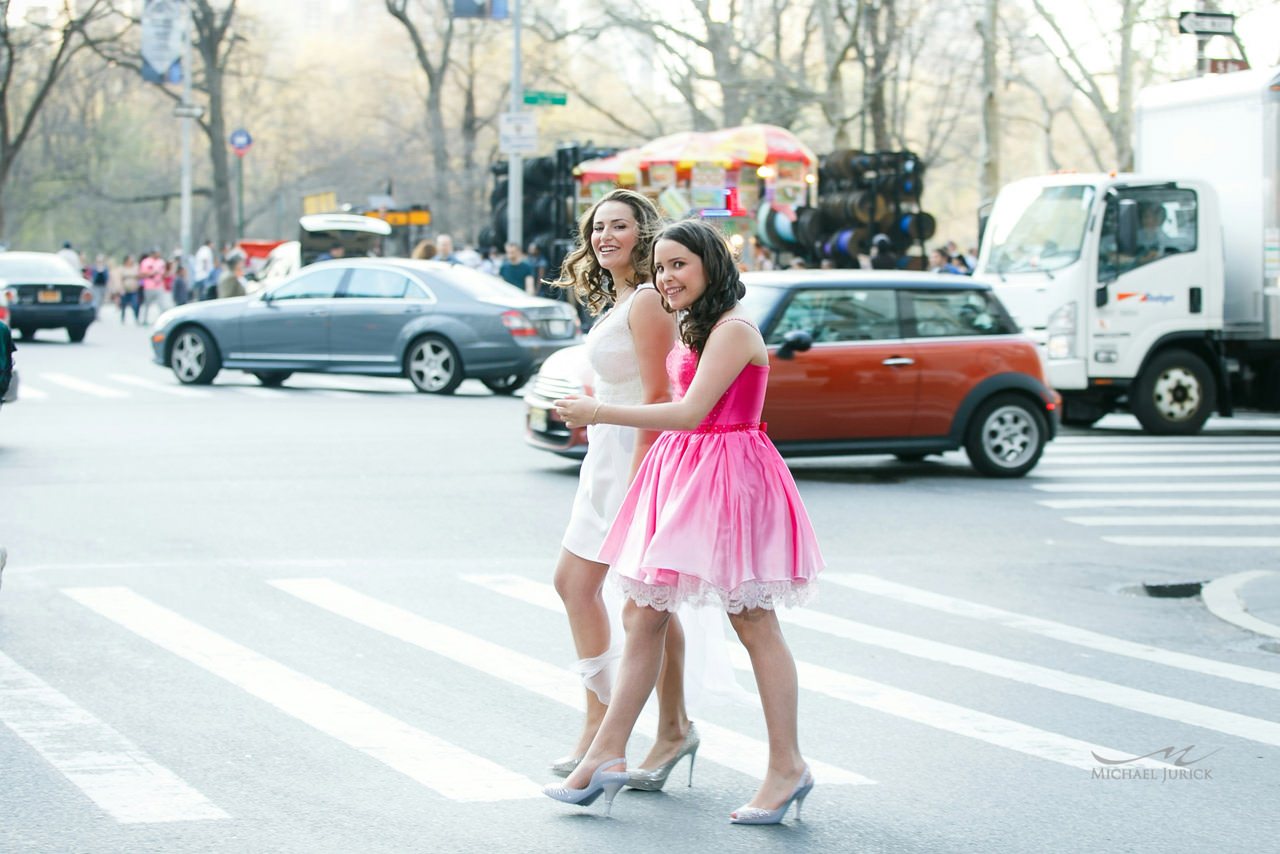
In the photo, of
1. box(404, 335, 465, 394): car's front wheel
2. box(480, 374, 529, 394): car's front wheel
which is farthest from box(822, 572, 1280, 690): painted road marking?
box(480, 374, 529, 394): car's front wheel

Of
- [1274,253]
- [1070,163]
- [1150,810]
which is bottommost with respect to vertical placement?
[1150,810]

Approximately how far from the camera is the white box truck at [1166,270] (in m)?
16.9

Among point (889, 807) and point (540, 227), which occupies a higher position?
point (540, 227)

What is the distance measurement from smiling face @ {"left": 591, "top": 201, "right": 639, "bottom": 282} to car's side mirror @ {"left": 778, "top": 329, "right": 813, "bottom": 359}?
746 cm

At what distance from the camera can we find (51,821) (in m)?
4.92

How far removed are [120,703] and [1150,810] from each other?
354cm

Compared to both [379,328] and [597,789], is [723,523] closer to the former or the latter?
[597,789]

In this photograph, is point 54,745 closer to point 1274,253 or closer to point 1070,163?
point 1274,253

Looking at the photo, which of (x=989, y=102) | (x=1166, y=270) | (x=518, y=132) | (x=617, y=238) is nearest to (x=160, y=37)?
(x=518, y=132)

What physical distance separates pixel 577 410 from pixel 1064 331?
12776 millimetres

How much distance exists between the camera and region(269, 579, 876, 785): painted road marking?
575 centimetres

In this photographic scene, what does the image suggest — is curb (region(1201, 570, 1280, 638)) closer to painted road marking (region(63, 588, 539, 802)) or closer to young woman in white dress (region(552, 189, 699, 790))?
young woman in white dress (region(552, 189, 699, 790))

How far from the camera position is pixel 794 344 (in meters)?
12.9

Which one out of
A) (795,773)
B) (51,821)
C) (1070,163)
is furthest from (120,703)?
(1070,163)
